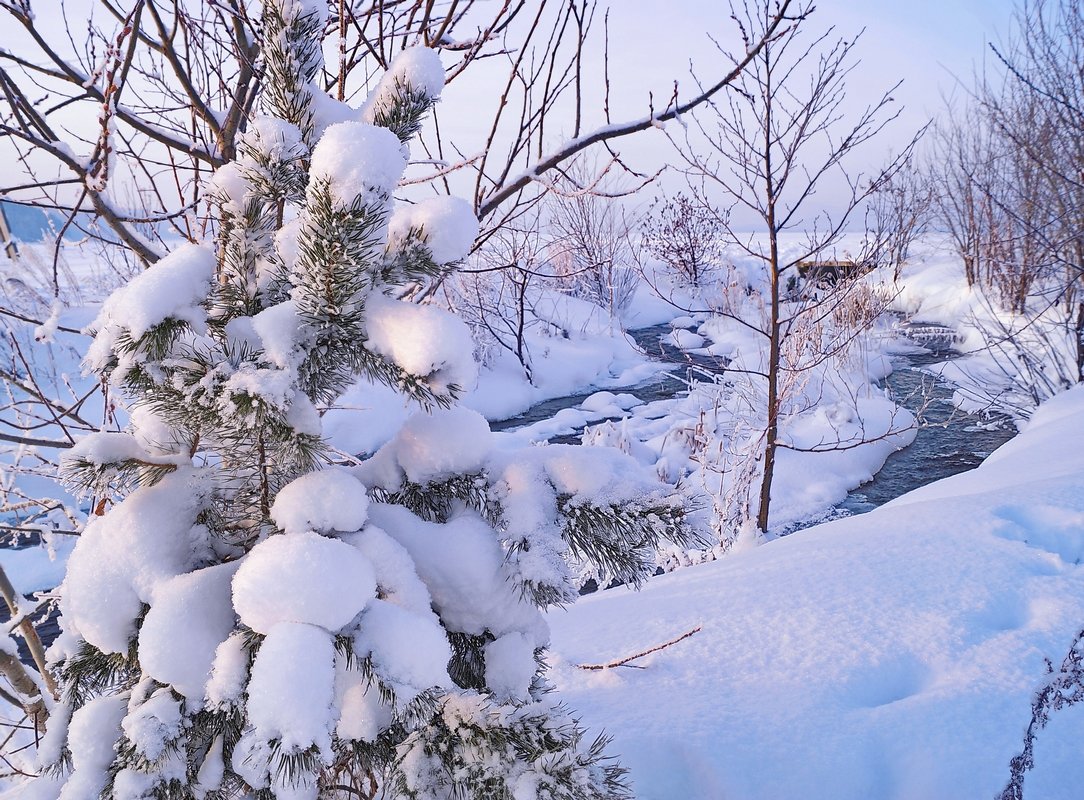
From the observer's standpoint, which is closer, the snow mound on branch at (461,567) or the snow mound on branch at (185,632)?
the snow mound on branch at (185,632)

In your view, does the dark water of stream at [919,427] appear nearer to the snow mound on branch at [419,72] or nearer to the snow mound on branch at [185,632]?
the snow mound on branch at [419,72]

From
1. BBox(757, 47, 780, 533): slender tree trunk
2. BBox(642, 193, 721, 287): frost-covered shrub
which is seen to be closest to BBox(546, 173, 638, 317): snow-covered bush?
BBox(642, 193, 721, 287): frost-covered shrub

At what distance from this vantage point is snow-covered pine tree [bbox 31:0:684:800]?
0.68 m

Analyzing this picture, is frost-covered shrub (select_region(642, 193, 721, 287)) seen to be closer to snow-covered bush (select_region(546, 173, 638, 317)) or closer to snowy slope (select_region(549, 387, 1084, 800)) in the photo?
snow-covered bush (select_region(546, 173, 638, 317))

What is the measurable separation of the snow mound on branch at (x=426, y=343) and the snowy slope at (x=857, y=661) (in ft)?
2.83

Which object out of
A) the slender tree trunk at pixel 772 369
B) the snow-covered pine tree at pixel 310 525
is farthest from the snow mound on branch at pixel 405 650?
the slender tree trunk at pixel 772 369

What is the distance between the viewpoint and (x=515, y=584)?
0.82 m

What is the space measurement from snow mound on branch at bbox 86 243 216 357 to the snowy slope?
3.40 feet

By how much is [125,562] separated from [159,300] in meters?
0.32

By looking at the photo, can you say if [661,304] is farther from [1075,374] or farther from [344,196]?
[344,196]

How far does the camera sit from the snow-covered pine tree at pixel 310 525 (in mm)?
678

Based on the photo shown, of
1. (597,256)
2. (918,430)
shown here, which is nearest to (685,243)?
(597,256)

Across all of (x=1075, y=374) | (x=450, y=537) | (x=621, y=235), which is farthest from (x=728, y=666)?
(x=621, y=235)

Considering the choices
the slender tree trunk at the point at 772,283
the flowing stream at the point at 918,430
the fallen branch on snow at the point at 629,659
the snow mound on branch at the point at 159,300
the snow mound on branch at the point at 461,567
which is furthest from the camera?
the flowing stream at the point at 918,430
